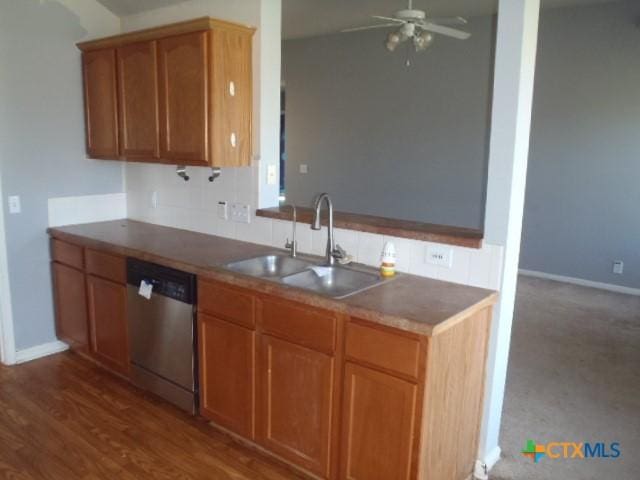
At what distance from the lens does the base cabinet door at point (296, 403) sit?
7.13 feet

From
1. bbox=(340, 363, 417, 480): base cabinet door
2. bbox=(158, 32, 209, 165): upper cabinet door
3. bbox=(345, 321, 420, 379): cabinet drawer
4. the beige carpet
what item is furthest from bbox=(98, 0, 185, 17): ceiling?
the beige carpet

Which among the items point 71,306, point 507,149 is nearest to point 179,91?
point 71,306

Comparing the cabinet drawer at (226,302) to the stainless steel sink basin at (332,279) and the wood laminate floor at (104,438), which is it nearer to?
the stainless steel sink basin at (332,279)

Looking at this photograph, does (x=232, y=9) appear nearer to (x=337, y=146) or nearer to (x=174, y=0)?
(x=174, y=0)

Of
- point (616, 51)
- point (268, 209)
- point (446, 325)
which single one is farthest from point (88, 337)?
point (616, 51)

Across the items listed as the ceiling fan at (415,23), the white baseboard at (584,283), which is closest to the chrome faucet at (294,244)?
the ceiling fan at (415,23)

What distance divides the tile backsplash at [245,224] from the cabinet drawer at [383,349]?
60 cm

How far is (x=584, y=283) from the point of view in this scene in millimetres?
5590

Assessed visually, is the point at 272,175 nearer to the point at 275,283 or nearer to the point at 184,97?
the point at 184,97

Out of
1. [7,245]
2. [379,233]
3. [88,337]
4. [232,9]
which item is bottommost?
[88,337]

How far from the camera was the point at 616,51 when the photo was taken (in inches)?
197

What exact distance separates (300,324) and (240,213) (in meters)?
1.20

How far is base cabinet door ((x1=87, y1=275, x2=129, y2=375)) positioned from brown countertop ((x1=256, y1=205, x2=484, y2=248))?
1.04 m

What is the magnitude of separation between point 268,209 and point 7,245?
170 centimetres
